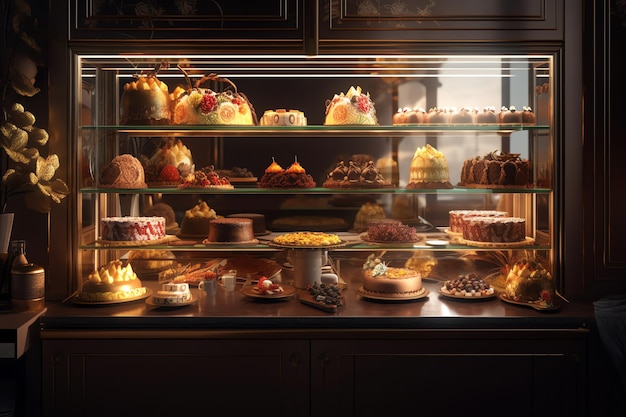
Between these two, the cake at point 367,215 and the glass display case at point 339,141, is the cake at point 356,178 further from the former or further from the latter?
the cake at point 367,215

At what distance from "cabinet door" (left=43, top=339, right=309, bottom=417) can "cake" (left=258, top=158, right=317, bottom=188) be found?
0.92 meters

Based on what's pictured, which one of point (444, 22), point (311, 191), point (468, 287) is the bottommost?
point (468, 287)

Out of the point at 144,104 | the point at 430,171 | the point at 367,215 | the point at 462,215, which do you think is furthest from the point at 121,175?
the point at 462,215

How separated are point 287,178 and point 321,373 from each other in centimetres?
108

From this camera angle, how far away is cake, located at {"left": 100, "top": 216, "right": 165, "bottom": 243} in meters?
3.10

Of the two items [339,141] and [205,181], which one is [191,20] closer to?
[205,181]

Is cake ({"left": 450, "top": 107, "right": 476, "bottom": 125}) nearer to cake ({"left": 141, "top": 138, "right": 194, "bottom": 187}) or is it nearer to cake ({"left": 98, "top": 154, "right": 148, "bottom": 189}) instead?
cake ({"left": 141, "top": 138, "right": 194, "bottom": 187})

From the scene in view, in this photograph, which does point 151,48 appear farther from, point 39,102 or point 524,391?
point 524,391

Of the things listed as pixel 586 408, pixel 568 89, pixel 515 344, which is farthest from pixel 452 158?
pixel 586 408

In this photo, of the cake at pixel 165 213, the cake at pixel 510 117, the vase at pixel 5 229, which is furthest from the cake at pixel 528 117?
the vase at pixel 5 229

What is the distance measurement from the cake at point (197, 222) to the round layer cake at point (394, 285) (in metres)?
0.99

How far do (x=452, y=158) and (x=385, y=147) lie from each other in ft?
1.32

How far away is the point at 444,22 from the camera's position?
9.70ft

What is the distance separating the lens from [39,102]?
295cm
